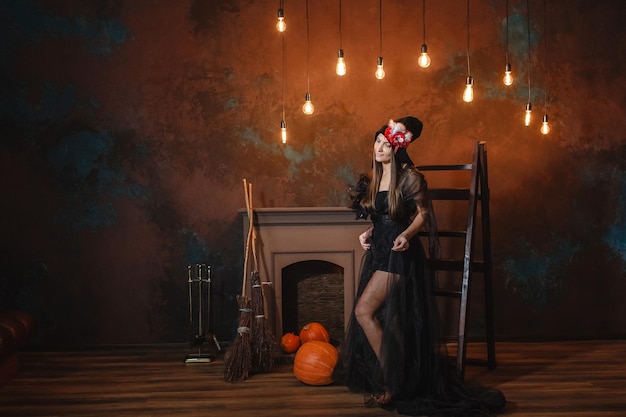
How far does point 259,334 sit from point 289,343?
39 centimetres

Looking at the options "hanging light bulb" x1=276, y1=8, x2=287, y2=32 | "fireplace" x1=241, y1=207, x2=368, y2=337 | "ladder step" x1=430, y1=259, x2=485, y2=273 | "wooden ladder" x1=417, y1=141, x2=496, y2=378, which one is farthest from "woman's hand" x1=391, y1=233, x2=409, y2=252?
"hanging light bulb" x1=276, y1=8, x2=287, y2=32

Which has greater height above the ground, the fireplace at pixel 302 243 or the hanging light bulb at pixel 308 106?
the hanging light bulb at pixel 308 106

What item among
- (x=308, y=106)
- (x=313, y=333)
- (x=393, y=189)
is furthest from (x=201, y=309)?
(x=393, y=189)

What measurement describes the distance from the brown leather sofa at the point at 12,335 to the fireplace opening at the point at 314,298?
2.10 meters

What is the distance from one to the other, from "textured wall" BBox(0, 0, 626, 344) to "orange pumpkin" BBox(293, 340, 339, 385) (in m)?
1.44

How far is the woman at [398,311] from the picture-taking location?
4.48 m

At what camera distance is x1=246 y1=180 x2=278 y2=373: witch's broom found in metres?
5.38

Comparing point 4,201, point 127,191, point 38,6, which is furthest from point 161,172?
point 38,6

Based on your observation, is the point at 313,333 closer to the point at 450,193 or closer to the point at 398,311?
the point at 398,311

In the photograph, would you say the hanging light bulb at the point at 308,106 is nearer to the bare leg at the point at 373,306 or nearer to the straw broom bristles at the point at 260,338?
the straw broom bristles at the point at 260,338

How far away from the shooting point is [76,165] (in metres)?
6.22

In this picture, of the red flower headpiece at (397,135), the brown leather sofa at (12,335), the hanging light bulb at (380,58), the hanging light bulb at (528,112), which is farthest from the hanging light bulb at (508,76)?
the brown leather sofa at (12,335)

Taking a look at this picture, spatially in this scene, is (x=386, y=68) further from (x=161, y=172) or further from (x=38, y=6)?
(x=38, y=6)

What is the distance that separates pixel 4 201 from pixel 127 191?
3.52ft
